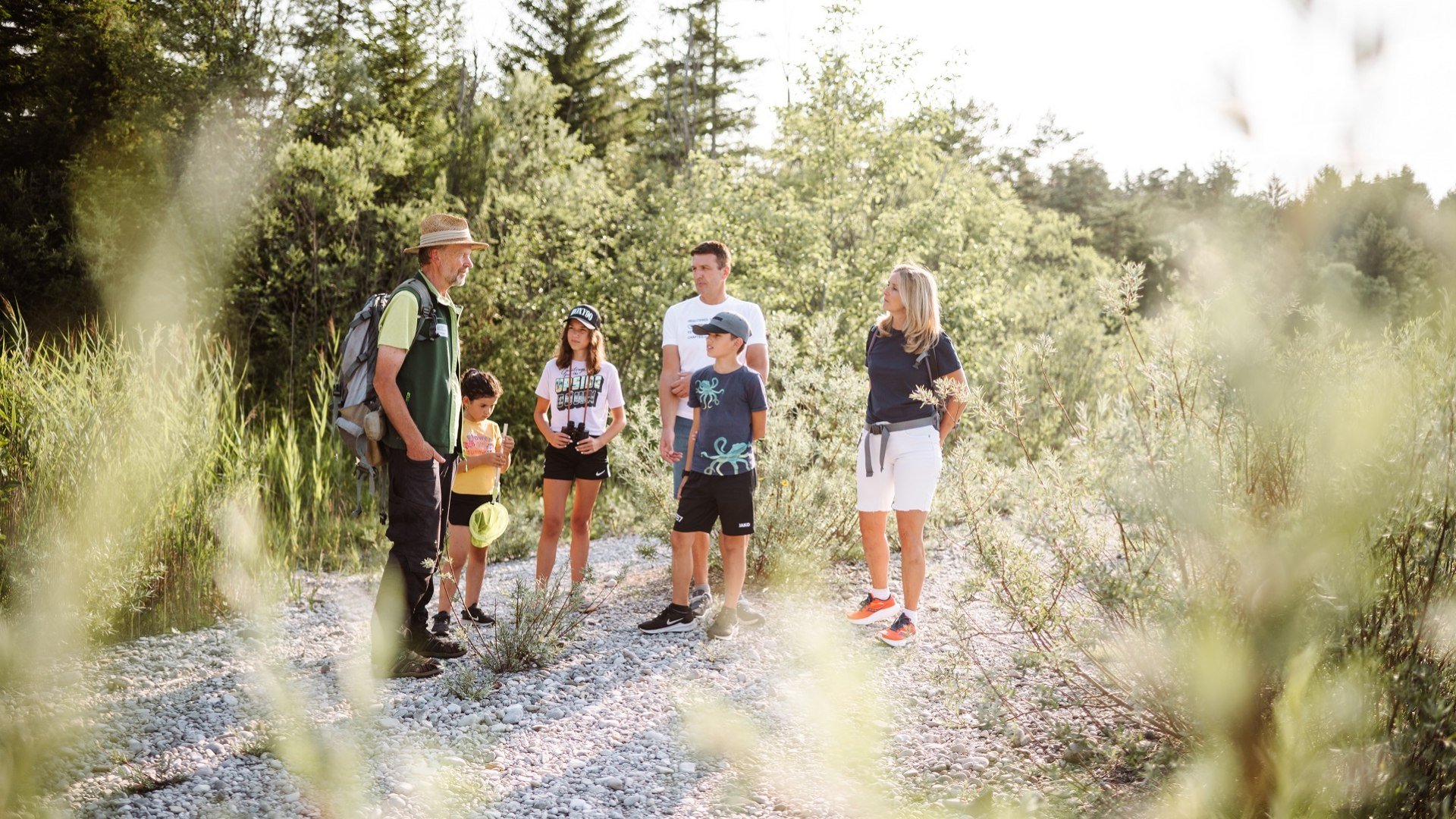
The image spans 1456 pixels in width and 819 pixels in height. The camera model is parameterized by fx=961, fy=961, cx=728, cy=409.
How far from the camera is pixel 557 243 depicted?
1389 cm

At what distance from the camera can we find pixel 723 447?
4.85 m

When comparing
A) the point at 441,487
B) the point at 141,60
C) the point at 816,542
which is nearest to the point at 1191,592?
the point at 441,487

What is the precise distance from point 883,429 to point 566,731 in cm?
208

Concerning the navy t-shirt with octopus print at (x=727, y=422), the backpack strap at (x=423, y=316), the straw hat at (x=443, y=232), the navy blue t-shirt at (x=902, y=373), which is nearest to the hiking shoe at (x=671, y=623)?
the navy t-shirt with octopus print at (x=727, y=422)

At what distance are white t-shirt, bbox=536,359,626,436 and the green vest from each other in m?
1.05

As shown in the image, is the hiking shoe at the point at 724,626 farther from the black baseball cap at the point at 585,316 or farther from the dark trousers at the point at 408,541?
the black baseball cap at the point at 585,316

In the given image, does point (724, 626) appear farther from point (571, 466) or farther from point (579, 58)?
point (579, 58)

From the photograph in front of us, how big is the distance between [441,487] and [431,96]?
58.0 ft

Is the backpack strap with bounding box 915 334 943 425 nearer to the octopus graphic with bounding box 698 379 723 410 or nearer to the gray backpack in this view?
the octopus graphic with bounding box 698 379 723 410

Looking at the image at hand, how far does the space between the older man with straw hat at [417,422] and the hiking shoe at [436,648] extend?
33 mm

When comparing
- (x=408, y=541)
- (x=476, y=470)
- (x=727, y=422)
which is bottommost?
(x=408, y=541)

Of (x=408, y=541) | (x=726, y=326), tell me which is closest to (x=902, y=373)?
(x=726, y=326)

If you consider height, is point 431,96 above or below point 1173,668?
above

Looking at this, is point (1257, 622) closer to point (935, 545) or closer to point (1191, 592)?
point (1191, 592)
